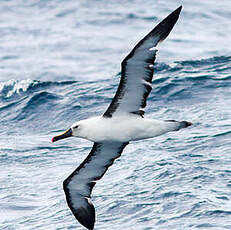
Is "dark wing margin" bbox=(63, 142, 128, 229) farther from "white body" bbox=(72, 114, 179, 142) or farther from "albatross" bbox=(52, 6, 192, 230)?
"white body" bbox=(72, 114, 179, 142)

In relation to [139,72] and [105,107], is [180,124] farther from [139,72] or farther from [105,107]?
[105,107]

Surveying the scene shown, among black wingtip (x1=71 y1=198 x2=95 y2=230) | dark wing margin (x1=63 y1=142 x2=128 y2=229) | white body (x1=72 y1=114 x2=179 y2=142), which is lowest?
black wingtip (x1=71 y1=198 x2=95 y2=230)

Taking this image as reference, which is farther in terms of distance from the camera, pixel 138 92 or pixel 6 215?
pixel 6 215

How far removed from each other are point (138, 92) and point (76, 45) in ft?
45.2

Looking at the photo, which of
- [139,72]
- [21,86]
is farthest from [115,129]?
[21,86]

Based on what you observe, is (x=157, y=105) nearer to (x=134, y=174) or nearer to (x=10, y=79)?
(x=134, y=174)

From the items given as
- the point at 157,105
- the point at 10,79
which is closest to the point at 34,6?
the point at 10,79

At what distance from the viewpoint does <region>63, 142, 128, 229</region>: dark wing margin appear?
11.5 metres

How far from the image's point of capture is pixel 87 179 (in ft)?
38.7

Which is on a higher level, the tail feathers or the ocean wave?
the tail feathers

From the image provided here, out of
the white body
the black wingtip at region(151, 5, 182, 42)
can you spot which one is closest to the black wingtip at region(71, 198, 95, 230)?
the white body

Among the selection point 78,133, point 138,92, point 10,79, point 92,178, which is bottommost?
point 10,79

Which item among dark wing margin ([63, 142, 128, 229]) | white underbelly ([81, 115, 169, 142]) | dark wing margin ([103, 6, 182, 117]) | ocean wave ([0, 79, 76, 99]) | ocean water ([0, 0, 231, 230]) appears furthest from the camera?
ocean wave ([0, 79, 76, 99])

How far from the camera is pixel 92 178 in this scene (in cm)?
1182
